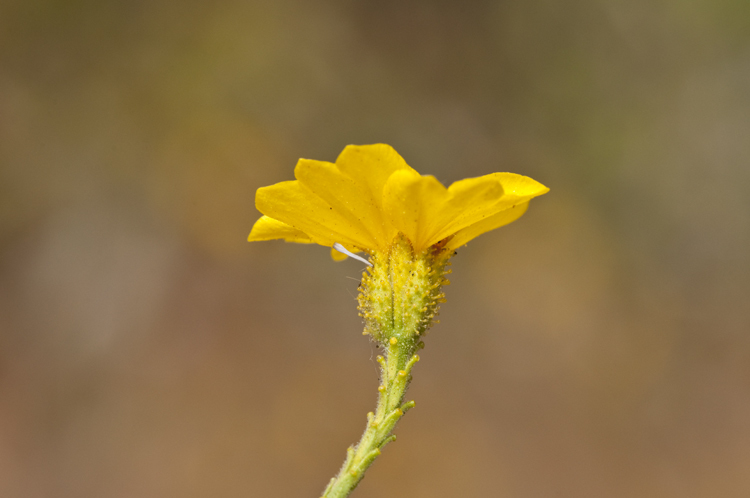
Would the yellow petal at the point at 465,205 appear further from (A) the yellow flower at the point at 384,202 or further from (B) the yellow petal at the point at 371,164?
(B) the yellow petal at the point at 371,164

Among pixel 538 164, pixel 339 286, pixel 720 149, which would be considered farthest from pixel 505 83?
pixel 339 286

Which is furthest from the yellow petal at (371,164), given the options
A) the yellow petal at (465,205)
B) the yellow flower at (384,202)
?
the yellow petal at (465,205)

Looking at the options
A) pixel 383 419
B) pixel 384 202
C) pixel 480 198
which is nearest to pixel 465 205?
pixel 480 198

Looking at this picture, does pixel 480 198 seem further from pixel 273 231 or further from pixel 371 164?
pixel 273 231

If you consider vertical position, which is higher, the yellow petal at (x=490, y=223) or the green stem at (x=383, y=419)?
the yellow petal at (x=490, y=223)

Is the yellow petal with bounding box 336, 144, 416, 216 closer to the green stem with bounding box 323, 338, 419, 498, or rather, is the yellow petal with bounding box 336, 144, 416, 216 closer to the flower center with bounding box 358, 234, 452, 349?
the flower center with bounding box 358, 234, 452, 349

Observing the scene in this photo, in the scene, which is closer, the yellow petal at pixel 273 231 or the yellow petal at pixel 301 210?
the yellow petal at pixel 301 210
